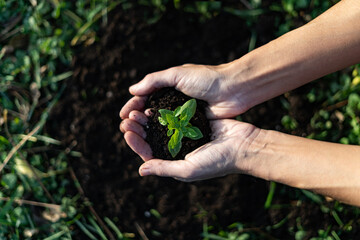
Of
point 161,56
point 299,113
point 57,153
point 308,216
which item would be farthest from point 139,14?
point 308,216

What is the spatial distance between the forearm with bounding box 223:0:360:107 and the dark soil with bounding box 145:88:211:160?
0.33m

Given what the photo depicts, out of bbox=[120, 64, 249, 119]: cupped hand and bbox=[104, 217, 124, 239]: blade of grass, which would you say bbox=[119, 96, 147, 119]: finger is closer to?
bbox=[120, 64, 249, 119]: cupped hand

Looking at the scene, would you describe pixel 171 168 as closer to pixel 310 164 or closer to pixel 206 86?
pixel 206 86

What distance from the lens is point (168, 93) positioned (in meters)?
2.19

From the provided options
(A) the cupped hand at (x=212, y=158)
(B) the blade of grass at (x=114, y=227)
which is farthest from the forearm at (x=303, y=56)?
(B) the blade of grass at (x=114, y=227)

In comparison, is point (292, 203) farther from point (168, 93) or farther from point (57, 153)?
point (57, 153)

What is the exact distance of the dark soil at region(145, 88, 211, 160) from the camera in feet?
6.99

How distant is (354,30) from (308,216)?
1359 millimetres

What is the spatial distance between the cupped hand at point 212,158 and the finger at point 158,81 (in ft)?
0.86

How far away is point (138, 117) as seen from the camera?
7.31ft

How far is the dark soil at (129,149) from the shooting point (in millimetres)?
2494

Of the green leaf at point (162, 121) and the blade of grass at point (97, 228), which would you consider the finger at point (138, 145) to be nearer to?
the green leaf at point (162, 121)

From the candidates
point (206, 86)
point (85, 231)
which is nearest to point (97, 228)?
point (85, 231)

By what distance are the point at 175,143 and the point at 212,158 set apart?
0.25 metres
